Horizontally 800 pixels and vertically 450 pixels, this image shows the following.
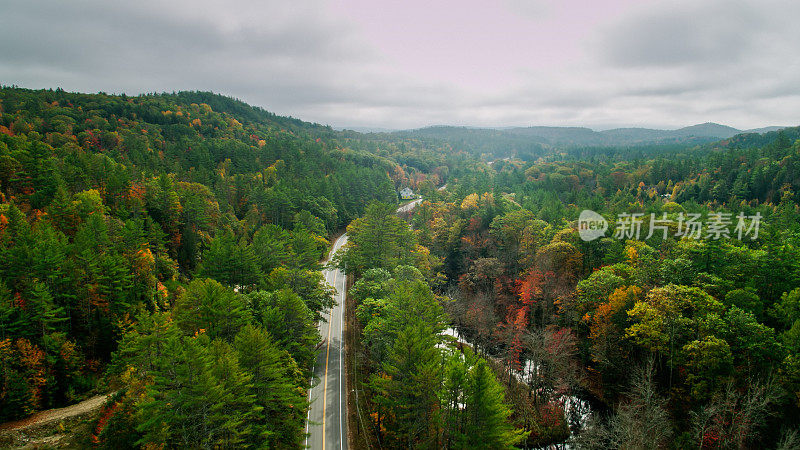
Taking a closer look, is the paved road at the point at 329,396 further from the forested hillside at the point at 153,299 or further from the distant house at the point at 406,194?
the distant house at the point at 406,194

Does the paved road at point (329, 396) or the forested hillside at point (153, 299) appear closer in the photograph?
the forested hillside at point (153, 299)

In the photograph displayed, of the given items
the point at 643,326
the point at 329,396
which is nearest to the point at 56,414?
the point at 329,396

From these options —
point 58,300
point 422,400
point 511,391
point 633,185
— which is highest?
point 633,185

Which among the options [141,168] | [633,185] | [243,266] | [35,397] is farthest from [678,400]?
[633,185]

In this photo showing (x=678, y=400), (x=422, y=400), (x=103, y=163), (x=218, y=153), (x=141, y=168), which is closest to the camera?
(x=422, y=400)

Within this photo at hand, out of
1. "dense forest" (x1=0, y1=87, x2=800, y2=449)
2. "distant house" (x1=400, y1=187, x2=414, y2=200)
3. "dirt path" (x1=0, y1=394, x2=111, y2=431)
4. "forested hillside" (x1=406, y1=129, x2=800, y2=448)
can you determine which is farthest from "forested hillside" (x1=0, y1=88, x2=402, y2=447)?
"distant house" (x1=400, y1=187, x2=414, y2=200)

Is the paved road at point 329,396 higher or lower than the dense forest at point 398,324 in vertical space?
lower

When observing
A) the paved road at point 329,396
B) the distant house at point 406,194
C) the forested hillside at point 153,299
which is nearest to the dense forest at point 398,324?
the forested hillside at point 153,299

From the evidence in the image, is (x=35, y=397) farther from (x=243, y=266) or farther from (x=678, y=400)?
(x=678, y=400)

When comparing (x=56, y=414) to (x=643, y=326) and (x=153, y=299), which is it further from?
(x=643, y=326)
